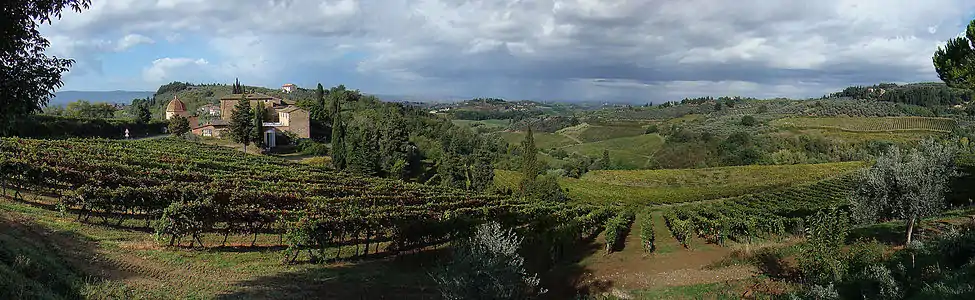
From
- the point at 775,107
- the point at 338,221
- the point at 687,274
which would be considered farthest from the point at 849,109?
the point at 338,221

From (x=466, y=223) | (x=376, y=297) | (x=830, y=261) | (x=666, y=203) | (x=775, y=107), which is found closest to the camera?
(x=830, y=261)

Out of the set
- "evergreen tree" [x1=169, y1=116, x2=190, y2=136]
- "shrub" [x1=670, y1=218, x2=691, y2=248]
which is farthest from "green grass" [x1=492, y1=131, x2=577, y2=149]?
"shrub" [x1=670, y1=218, x2=691, y2=248]

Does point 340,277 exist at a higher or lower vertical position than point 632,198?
higher

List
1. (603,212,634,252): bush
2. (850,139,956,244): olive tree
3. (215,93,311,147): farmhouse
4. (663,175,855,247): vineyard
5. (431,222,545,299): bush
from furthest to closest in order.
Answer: (215,93,311,147): farmhouse
(663,175,855,247): vineyard
(603,212,634,252): bush
(850,139,956,244): olive tree
(431,222,545,299): bush

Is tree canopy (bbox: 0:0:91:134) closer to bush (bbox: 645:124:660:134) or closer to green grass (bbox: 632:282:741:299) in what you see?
green grass (bbox: 632:282:741:299)

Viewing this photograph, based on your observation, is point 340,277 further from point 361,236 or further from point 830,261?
point 830,261

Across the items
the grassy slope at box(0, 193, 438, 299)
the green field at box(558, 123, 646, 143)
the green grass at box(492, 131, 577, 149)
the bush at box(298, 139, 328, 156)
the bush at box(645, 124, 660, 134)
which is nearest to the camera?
the grassy slope at box(0, 193, 438, 299)
